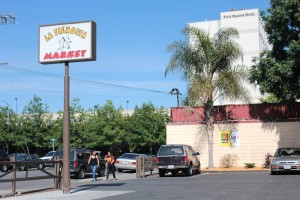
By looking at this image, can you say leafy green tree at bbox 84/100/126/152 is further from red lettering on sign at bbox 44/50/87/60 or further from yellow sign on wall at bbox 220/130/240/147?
red lettering on sign at bbox 44/50/87/60

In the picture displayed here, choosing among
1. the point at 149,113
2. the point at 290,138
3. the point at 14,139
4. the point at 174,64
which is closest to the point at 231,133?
the point at 290,138

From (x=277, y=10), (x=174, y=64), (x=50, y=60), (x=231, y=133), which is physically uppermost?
(x=277, y=10)

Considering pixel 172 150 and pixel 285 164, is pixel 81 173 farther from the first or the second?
pixel 285 164

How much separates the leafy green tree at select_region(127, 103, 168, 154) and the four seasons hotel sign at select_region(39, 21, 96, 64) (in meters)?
38.3

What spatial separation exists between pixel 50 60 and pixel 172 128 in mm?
18195

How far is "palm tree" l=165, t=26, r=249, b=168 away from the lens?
3091cm

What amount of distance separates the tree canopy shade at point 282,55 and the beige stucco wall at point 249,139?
15.2ft

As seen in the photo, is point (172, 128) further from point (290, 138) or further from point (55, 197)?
point (55, 197)

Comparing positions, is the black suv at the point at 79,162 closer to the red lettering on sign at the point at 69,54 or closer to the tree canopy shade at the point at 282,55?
the red lettering on sign at the point at 69,54

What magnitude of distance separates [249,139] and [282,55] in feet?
24.0

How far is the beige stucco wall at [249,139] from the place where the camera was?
104ft

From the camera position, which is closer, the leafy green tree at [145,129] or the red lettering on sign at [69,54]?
the red lettering on sign at [69,54]

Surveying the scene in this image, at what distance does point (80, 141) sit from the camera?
56.5 metres

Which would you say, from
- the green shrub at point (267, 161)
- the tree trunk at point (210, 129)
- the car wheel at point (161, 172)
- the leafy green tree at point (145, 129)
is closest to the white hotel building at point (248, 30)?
the leafy green tree at point (145, 129)
